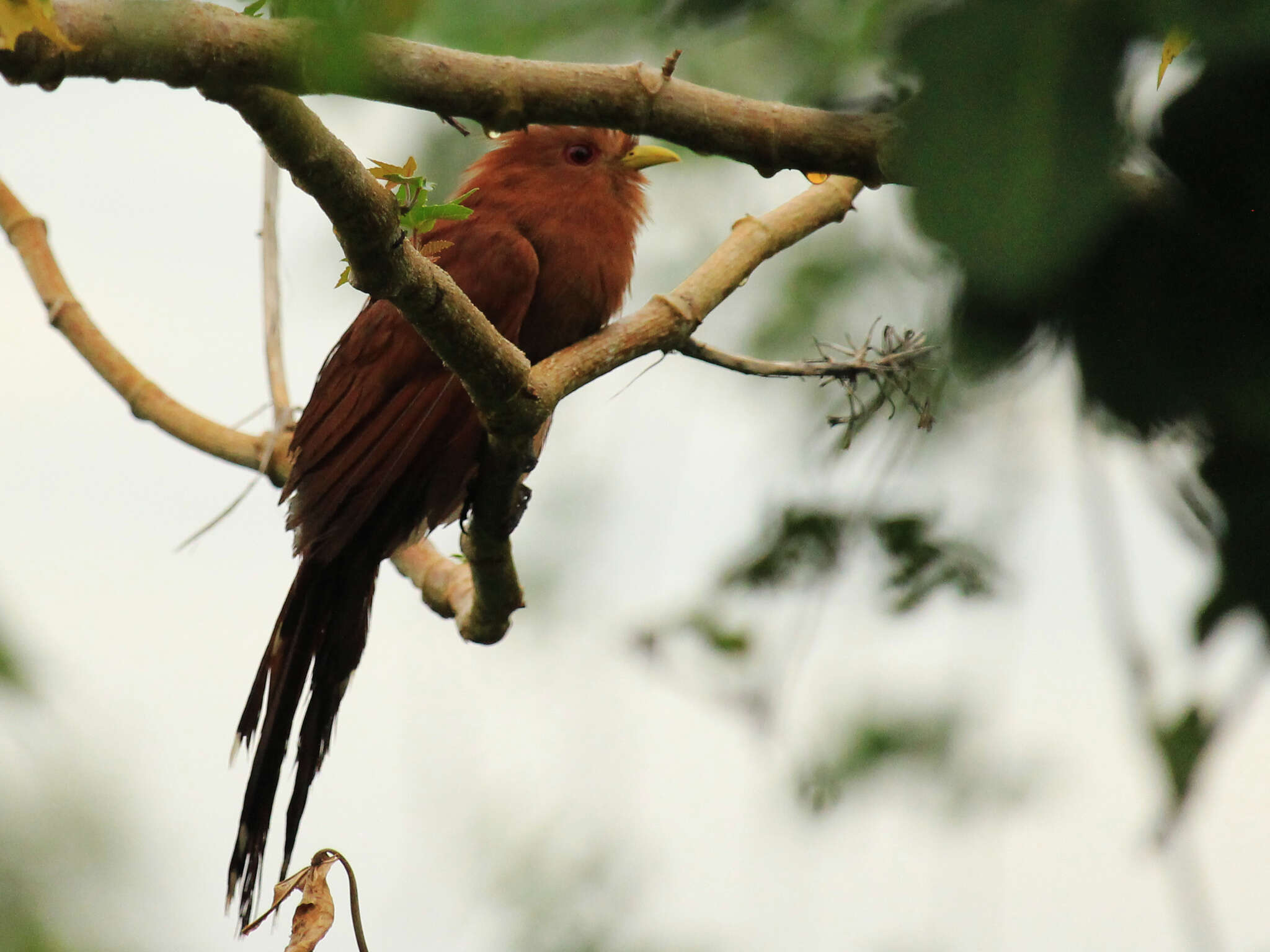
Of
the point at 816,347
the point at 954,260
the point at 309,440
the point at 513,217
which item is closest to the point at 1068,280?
the point at 954,260

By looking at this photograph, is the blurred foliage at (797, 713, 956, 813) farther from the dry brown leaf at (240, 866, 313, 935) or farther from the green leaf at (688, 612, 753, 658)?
the dry brown leaf at (240, 866, 313, 935)

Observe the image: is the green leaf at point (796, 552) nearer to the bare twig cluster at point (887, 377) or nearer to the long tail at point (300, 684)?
the bare twig cluster at point (887, 377)

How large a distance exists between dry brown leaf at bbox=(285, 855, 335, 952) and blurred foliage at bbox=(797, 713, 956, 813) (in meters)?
0.89

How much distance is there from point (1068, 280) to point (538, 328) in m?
2.28

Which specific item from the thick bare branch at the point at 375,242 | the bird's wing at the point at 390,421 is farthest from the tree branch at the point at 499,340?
the bird's wing at the point at 390,421

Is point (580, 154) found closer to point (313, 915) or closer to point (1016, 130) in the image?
point (313, 915)

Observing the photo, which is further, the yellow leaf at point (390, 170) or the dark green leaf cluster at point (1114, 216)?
the yellow leaf at point (390, 170)

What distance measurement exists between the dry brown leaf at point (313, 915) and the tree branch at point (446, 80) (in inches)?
37.3

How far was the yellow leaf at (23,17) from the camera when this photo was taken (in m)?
0.57

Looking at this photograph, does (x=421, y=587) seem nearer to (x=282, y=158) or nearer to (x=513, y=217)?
(x=513, y=217)

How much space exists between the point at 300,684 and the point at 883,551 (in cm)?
202

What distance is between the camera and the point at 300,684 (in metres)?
2.49

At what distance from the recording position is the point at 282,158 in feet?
3.44

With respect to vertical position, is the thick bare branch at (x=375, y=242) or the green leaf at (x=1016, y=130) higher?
the thick bare branch at (x=375, y=242)
